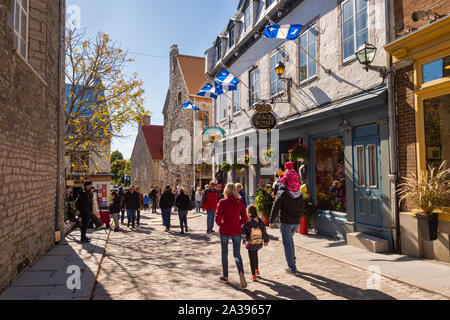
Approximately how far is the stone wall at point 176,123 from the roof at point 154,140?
3393mm

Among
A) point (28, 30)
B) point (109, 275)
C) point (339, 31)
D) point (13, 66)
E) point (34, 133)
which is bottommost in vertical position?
point (109, 275)

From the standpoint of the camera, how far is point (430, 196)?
6645mm

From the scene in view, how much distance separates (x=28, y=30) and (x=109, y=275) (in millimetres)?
5769

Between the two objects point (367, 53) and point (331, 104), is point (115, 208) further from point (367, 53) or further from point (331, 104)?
point (367, 53)

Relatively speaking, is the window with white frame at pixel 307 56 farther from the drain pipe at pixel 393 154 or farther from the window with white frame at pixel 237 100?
the window with white frame at pixel 237 100

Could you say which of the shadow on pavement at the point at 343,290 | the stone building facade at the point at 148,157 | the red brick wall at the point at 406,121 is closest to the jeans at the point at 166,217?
the shadow on pavement at the point at 343,290

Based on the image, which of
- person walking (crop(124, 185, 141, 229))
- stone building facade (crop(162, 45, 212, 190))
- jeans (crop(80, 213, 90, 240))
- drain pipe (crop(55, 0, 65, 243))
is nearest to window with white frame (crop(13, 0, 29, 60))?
drain pipe (crop(55, 0, 65, 243))

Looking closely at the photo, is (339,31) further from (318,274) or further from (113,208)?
(113,208)

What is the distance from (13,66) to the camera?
5.75 metres

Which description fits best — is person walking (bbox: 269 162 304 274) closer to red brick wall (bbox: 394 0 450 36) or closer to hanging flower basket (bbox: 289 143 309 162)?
red brick wall (bbox: 394 0 450 36)

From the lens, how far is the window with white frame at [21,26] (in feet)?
22.4

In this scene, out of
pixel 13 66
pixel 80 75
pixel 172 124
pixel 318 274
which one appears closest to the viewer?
pixel 13 66

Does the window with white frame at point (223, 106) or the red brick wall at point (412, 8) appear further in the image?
the window with white frame at point (223, 106)
